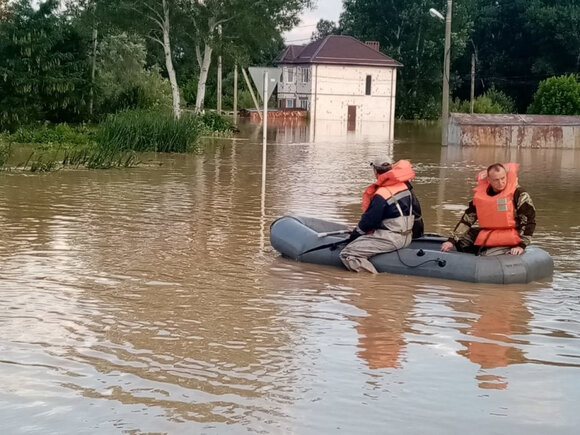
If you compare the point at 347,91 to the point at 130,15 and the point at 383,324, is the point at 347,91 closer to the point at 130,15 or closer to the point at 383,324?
the point at 130,15

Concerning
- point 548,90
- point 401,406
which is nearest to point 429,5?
point 548,90

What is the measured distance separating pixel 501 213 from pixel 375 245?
142cm

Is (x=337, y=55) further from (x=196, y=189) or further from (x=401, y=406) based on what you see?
(x=401, y=406)

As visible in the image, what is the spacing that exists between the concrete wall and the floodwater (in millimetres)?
22119

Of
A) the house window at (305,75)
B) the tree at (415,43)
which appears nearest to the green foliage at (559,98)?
the house window at (305,75)

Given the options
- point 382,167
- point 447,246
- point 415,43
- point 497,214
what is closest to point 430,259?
point 447,246

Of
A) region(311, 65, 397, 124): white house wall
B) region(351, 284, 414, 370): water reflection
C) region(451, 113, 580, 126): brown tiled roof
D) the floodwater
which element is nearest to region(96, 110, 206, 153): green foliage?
the floodwater

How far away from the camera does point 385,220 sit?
10.8m

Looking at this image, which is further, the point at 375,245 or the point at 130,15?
the point at 130,15

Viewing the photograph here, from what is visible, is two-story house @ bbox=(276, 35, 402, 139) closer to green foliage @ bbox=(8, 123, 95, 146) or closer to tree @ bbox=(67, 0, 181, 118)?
tree @ bbox=(67, 0, 181, 118)

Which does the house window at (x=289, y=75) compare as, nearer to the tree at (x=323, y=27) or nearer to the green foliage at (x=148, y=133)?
the tree at (x=323, y=27)

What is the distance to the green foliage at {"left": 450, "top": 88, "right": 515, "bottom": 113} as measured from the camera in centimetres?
6669

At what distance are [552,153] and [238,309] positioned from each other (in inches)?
1073

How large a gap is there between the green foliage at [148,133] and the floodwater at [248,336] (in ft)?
36.1
